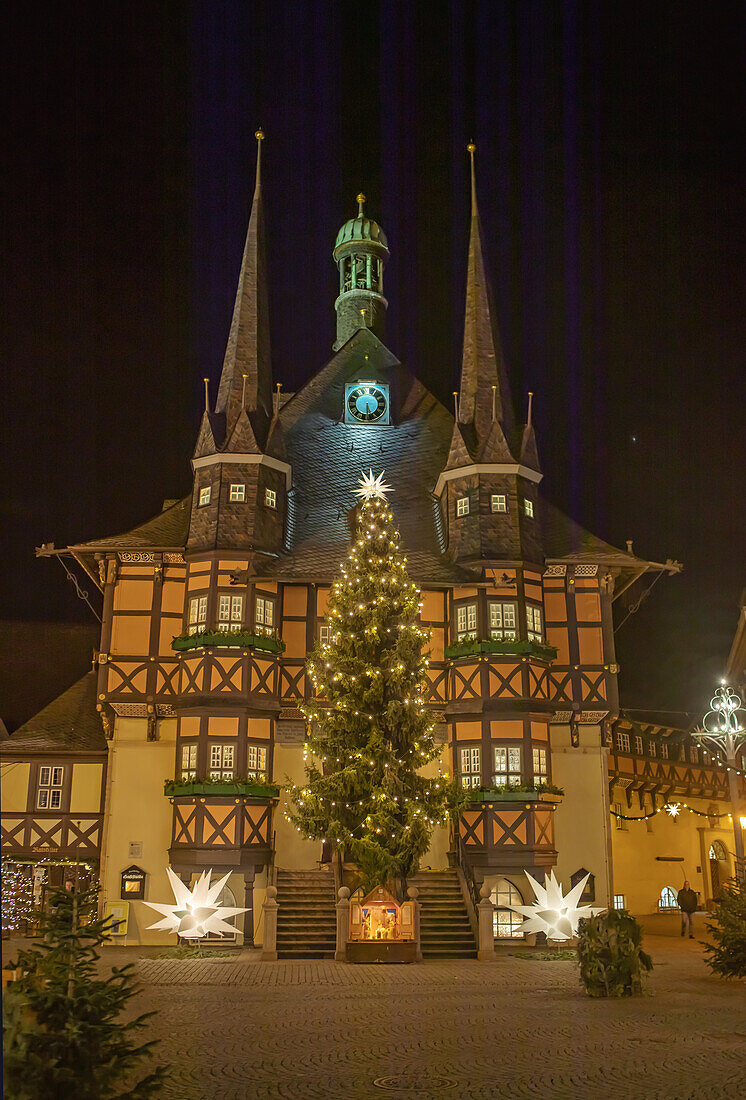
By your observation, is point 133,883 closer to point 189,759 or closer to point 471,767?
point 189,759

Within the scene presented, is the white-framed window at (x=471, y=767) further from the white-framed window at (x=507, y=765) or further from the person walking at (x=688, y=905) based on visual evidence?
the person walking at (x=688, y=905)

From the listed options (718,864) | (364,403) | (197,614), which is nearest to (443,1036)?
Answer: (197,614)

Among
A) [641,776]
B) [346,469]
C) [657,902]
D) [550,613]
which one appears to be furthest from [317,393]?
[657,902]

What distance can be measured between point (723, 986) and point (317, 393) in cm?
2531

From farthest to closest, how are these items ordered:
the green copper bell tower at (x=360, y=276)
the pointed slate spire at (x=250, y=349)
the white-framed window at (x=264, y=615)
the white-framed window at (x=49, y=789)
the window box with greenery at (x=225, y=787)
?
the green copper bell tower at (x=360, y=276) → the pointed slate spire at (x=250, y=349) → the white-framed window at (x=49, y=789) → the white-framed window at (x=264, y=615) → the window box with greenery at (x=225, y=787)

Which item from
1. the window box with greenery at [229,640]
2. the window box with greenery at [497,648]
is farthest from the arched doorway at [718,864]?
the window box with greenery at [229,640]

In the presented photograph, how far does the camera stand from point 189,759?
30.4 meters

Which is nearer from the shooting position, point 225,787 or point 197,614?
point 225,787

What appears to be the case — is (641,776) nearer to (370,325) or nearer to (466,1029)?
(370,325)

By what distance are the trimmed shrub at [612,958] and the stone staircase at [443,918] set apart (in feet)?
27.8

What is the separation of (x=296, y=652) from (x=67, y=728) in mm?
7921

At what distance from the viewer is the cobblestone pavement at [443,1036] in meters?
10.4

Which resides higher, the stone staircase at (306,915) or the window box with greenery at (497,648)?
the window box with greenery at (497,648)

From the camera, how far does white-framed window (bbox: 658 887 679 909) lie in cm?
4450
